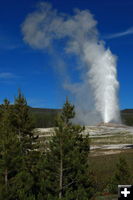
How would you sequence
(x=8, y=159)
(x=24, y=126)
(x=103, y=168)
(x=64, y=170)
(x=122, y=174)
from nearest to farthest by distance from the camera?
(x=8, y=159) → (x=64, y=170) → (x=122, y=174) → (x=24, y=126) → (x=103, y=168)

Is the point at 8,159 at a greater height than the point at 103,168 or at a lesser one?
greater

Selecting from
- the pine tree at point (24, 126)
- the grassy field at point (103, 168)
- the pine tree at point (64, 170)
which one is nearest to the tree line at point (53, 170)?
the pine tree at point (64, 170)

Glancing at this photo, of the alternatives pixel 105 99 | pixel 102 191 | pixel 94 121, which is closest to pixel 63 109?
pixel 102 191

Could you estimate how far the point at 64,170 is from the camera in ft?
94.4

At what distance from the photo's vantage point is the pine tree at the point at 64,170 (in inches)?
1089

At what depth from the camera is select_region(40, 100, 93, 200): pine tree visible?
2767 centimetres

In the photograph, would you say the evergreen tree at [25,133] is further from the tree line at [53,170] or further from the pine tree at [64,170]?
the pine tree at [64,170]

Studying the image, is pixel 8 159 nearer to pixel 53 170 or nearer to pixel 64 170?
pixel 53 170

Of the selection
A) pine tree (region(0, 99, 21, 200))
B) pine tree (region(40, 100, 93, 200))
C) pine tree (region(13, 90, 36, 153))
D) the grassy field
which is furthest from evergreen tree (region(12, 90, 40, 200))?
the grassy field

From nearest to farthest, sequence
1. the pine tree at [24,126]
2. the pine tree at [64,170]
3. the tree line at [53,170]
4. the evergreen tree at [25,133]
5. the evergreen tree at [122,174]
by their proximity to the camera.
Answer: the tree line at [53,170]
the pine tree at [64,170]
the evergreen tree at [25,133]
the evergreen tree at [122,174]
the pine tree at [24,126]

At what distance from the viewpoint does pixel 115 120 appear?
171875 mm

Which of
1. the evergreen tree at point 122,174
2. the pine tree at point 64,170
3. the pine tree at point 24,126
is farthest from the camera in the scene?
the pine tree at point 24,126

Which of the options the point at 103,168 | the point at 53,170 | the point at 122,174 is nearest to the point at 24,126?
the point at 53,170

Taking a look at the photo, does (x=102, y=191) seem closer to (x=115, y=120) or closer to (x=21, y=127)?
(x=21, y=127)
